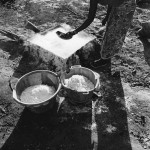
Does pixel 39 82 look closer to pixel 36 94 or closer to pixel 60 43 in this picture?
pixel 36 94

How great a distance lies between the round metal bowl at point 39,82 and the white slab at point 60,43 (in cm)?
64

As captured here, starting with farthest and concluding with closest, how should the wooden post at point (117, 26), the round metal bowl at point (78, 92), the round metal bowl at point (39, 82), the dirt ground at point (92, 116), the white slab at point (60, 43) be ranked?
the white slab at point (60, 43), the wooden post at point (117, 26), the round metal bowl at point (78, 92), the round metal bowl at point (39, 82), the dirt ground at point (92, 116)

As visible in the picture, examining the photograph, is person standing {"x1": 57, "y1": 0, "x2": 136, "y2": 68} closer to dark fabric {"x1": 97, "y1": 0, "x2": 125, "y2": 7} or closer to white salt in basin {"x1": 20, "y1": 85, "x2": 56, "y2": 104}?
dark fabric {"x1": 97, "y1": 0, "x2": 125, "y2": 7}

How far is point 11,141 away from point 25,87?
3.56ft

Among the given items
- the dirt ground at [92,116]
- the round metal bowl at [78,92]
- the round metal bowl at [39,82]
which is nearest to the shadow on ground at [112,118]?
the dirt ground at [92,116]

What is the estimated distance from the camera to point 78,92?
4.06m

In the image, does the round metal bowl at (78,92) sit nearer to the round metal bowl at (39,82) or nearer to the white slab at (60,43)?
the round metal bowl at (39,82)

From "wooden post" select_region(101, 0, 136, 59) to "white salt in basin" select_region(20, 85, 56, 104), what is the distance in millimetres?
1617

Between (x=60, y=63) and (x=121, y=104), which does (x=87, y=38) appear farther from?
(x=121, y=104)

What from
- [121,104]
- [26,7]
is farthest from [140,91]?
[26,7]

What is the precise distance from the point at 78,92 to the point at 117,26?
1.69m

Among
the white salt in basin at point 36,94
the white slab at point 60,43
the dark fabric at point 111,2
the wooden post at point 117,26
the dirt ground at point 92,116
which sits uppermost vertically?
the dark fabric at point 111,2

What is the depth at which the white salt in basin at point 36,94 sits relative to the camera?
3.97m

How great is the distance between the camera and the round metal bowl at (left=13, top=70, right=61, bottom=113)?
13.0 feet
